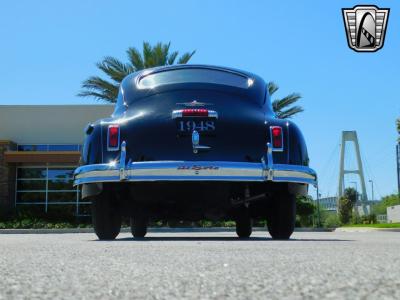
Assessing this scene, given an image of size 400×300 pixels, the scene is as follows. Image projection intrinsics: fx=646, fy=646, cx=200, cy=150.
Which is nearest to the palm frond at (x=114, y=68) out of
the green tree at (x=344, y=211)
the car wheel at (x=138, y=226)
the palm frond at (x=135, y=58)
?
the palm frond at (x=135, y=58)

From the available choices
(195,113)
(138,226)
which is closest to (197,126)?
(195,113)

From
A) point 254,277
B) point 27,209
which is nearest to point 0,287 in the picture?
point 254,277

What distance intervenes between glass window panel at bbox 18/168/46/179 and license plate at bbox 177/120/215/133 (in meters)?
23.0

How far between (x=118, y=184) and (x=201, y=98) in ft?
4.36

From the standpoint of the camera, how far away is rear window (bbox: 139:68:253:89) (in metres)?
7.68

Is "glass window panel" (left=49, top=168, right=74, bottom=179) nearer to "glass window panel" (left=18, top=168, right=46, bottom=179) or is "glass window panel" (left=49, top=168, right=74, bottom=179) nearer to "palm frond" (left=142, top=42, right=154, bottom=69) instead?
"glass window panel" (left=18, top=168, right=46, bottom=179)

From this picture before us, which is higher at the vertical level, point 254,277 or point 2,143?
point 2,143

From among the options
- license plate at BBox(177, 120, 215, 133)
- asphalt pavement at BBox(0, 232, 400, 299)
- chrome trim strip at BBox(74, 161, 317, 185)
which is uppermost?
license plate at BBox(177, 120, 215, 133)

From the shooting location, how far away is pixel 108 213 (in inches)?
283

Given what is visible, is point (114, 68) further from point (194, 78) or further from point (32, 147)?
point (194, 78)

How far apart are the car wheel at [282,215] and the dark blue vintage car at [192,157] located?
0.01 meters

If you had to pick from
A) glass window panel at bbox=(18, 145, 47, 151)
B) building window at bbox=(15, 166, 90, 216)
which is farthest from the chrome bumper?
glass window panel at bbox=(18, 145, 47, 151)

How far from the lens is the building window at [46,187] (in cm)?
2850

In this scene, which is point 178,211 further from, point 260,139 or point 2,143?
point 2,143
